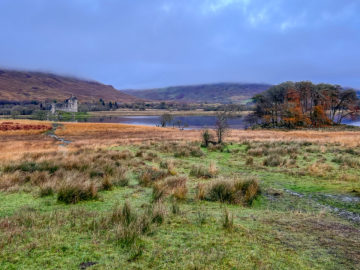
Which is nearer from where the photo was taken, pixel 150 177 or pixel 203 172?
pixel 150 177

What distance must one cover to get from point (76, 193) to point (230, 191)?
14.7 feet

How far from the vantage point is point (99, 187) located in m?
8.37

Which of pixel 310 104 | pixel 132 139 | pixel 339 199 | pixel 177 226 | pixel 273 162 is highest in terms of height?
→ pixel 310 104

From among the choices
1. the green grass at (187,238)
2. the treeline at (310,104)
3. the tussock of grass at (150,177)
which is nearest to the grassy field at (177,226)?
the green grass at (187,238)

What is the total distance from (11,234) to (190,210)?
372cm

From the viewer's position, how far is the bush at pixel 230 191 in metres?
7.43

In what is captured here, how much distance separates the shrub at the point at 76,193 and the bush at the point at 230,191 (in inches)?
123

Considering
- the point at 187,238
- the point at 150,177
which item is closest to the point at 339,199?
the point at 187,238

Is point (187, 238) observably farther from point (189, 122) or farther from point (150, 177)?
point (189, 122)

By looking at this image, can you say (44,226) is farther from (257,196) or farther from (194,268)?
(257,196)

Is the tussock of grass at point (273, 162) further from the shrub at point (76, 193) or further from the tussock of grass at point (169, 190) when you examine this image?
the shrub at point (76, 193)

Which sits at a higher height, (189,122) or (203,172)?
(203,172)

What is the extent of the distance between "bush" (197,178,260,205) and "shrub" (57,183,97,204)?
3135mm

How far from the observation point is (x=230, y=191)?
7.62 m
